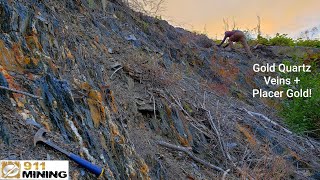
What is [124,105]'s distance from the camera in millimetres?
5930

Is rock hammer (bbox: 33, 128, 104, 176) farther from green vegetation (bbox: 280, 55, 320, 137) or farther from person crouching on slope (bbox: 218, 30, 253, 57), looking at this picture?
person crouching on slope (bbox: 218, 30, 253, 57)

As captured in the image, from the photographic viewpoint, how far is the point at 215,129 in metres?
7.13

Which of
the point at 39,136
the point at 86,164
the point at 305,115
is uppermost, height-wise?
the point at 39,136

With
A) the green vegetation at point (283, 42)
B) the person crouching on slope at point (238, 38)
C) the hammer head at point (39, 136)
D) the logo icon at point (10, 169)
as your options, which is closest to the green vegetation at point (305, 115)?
the person crouching on slope at point (238, 38)

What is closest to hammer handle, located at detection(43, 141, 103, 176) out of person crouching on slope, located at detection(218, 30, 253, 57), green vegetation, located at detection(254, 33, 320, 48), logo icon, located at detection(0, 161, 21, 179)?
logo icon, located at detection(0, 161, 21, 179)

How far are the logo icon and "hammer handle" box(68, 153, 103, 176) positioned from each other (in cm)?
48

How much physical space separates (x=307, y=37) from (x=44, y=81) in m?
18.5

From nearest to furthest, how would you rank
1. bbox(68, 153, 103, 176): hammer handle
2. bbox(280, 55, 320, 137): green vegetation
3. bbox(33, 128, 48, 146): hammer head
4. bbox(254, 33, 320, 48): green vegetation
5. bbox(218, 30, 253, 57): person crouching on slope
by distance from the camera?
1. bbox(33, 128, 48, 146): hammer head
2. bbox(68, 153, 103, 176): hammer handle
3. bbox(280, 55, 320, 137): green vegetation
4. bbox(218, 30, 253, 57): person crouching on slope
5. bbox(254, 33, 320, 48): green vegetation

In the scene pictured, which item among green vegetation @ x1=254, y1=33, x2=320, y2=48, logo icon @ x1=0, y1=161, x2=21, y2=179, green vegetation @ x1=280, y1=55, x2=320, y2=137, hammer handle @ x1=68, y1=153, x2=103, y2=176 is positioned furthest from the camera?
green vegetation @ x1=254, y1=33, x2=320, y2=48

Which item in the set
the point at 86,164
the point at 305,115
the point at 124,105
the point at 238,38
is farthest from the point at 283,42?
the point at 86,164

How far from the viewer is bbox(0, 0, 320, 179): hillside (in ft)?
12.7

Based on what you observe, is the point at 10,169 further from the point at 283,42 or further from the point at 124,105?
the point at 283,42

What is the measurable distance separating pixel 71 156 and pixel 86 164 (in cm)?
15

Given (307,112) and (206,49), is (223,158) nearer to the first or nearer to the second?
(307,112)
